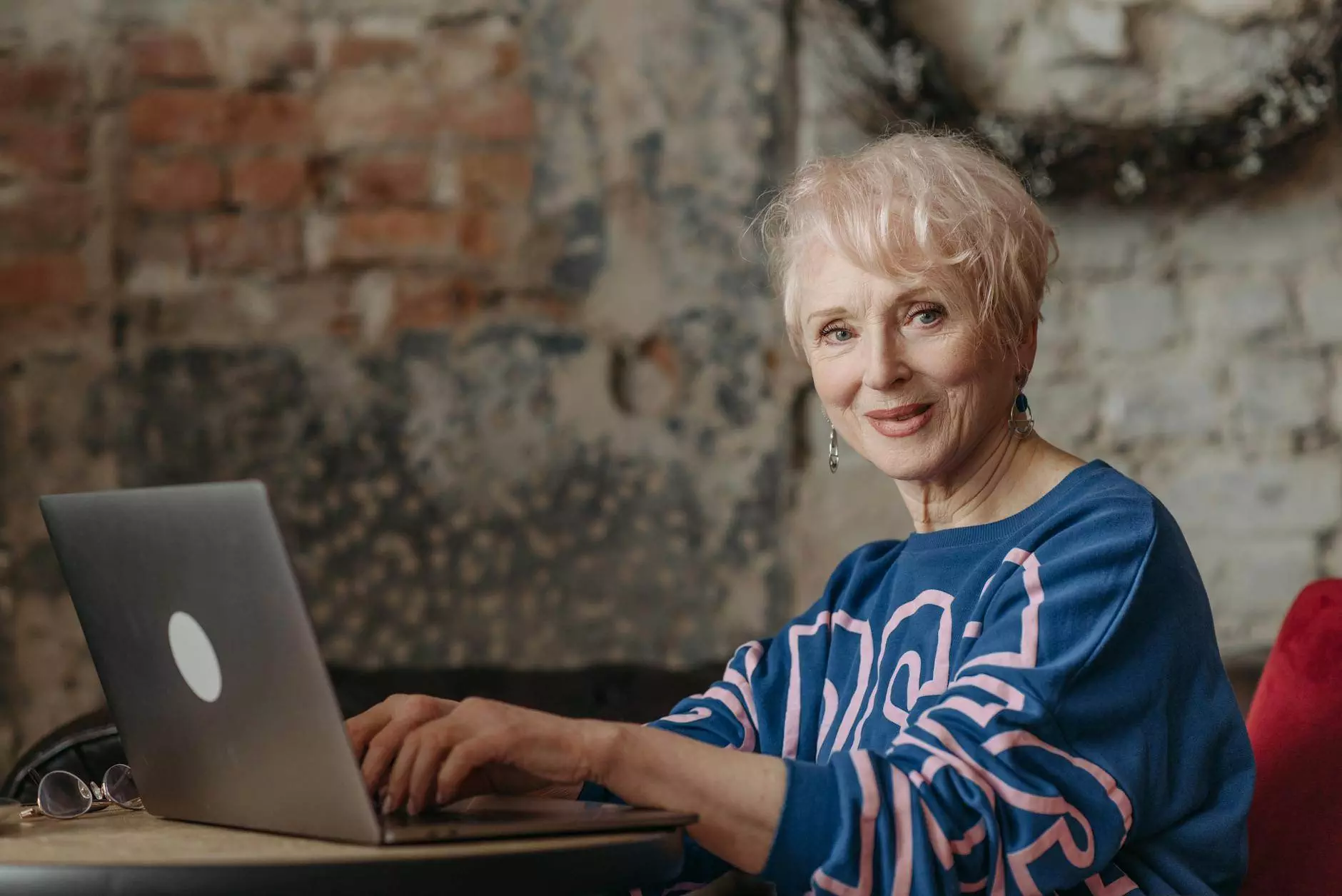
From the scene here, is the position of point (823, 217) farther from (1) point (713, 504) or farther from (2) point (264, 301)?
(2) point (264, 301)

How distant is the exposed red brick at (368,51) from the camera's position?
7.77 ft

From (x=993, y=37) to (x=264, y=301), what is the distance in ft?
4.06

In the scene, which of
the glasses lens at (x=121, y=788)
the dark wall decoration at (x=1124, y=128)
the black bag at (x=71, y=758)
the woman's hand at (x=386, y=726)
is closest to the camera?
the woman's hand at (x=386, y=726)

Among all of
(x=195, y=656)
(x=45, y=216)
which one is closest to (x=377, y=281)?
(x=45, y=216)

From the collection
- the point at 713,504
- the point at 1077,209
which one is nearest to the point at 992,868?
the point at 713,504

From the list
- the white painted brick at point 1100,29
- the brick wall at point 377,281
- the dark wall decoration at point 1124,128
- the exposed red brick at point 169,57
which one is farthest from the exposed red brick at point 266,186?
the white painted brick at point 1100,29

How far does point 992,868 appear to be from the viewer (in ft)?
3.62

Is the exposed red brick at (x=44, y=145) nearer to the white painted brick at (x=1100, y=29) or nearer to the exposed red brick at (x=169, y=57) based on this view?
the exposed red brick at (x=169, y=57)

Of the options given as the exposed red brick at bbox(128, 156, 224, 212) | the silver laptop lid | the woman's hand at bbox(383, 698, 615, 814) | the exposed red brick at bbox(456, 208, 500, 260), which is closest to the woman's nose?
the woman's hand at bbox(383, 698, 615, 814)

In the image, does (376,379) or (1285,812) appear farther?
(376,379)

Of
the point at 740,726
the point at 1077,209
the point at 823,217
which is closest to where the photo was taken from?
the point at 823,217

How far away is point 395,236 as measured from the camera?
2367mm

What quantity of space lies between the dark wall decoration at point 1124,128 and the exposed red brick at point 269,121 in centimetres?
88

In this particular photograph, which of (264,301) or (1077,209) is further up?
(264,301)
